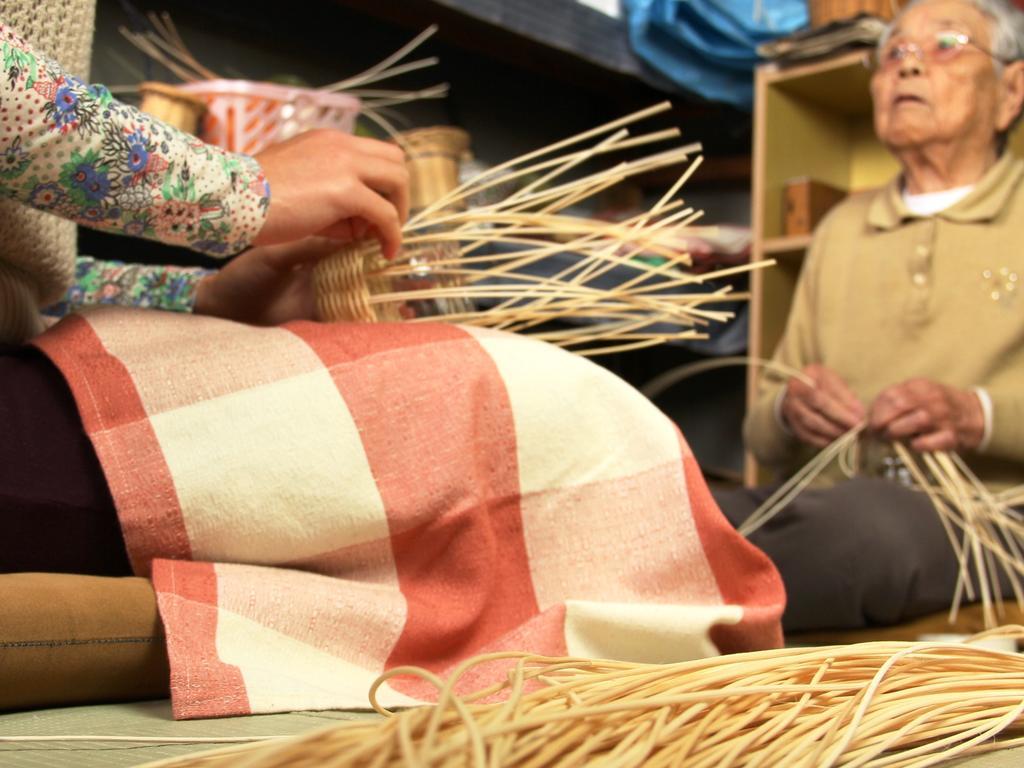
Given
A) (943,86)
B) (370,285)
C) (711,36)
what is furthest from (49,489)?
(711,36)

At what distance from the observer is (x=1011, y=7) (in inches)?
71.6

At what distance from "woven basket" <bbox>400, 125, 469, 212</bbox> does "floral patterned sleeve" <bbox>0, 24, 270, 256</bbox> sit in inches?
34.6

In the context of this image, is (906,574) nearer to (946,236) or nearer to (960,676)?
(946,236)

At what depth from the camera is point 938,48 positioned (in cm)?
174

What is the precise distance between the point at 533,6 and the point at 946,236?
816mm

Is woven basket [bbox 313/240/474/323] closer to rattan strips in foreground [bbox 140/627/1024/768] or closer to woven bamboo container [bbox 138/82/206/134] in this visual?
rattan strips in foreground [bbox 140/627/1024/768]

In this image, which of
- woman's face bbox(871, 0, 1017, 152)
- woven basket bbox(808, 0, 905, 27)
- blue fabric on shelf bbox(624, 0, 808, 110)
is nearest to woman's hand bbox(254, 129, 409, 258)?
woman's face bbox(871, 0, 1017, 152)

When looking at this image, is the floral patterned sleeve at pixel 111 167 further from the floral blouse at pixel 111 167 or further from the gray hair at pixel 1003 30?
the gray hair at pixel 1003 30

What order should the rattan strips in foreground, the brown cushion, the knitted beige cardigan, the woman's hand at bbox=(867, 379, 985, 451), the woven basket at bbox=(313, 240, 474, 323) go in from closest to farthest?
the rattan strips in foreground < the brown cushion < the knitted beige cardigan < the woven basket at bbox=(313, 240, 474, 323) < the woman's hand at bbox=(867, 379, 985, 451)

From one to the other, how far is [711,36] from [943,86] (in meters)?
0.75

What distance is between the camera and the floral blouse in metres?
0.69

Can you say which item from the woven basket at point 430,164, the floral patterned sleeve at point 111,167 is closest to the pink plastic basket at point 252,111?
the woven basket at point 430,164

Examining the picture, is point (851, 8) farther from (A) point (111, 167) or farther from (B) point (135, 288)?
(A) point (111, 167)

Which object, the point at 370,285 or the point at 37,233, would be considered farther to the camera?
the point at 370,285
